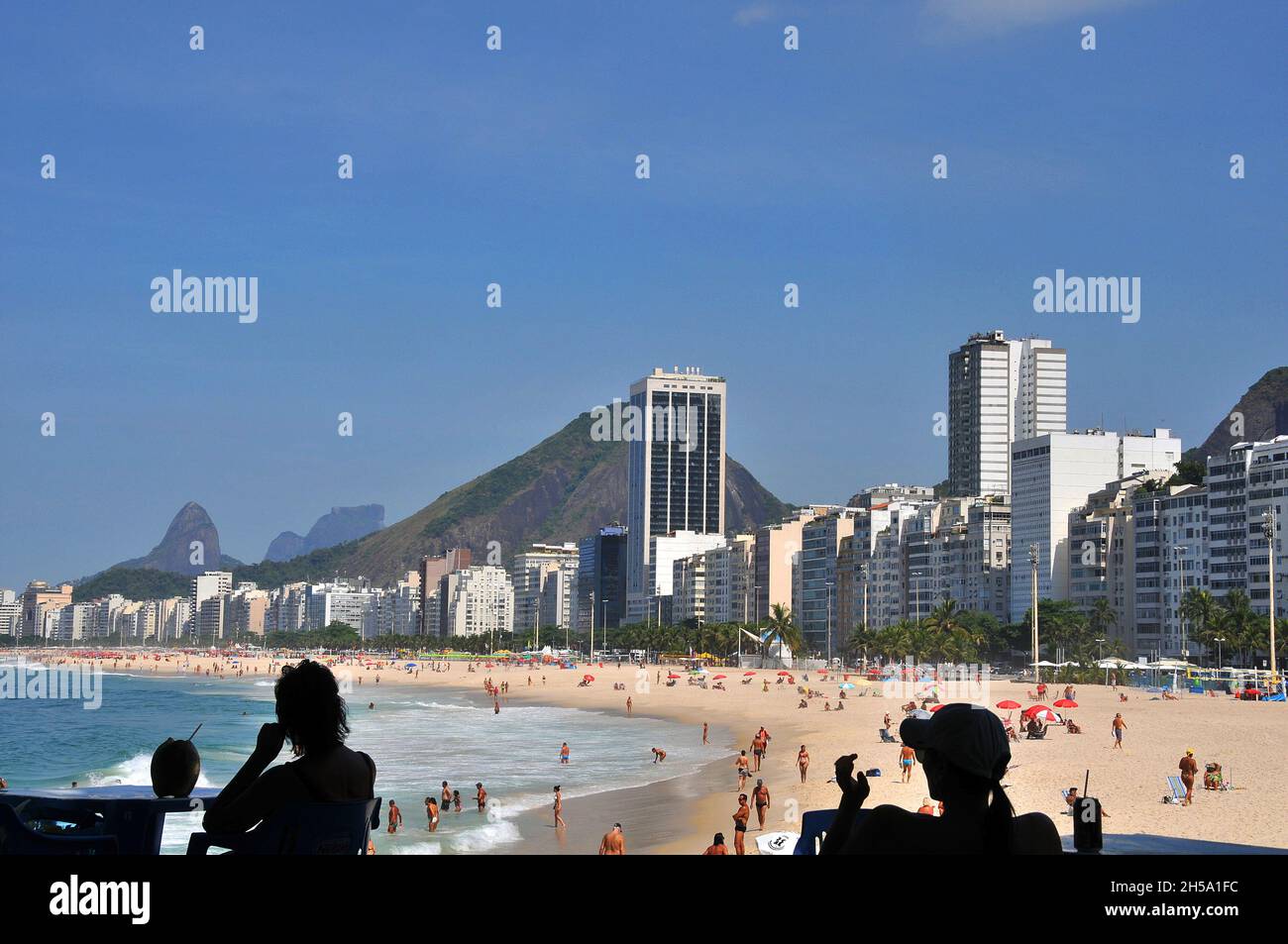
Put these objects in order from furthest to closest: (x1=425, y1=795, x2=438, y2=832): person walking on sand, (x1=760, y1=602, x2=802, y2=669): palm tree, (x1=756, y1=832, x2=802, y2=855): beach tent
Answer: (x1=760, y1=602, x2=802, y2=669): palm tree, (x1=425, y1=795, x2=438, y2=832): person walking on sand, (x1=756, y1=832, x2=802, y2=855): beach tent

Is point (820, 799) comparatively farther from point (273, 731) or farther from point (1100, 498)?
point (1100, 498)

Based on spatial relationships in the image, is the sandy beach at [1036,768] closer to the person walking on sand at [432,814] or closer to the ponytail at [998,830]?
the ponytail at [998,830]

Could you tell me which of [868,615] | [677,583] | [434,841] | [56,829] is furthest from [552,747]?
[677,583]

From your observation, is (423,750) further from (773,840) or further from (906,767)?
(773,840)

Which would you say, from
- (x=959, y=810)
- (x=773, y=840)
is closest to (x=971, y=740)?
(x=959, y=810)

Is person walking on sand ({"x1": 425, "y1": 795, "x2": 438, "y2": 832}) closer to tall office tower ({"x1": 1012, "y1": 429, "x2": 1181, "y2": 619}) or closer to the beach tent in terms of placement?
the beach tent

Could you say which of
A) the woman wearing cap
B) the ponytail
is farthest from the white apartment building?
the ponytail
